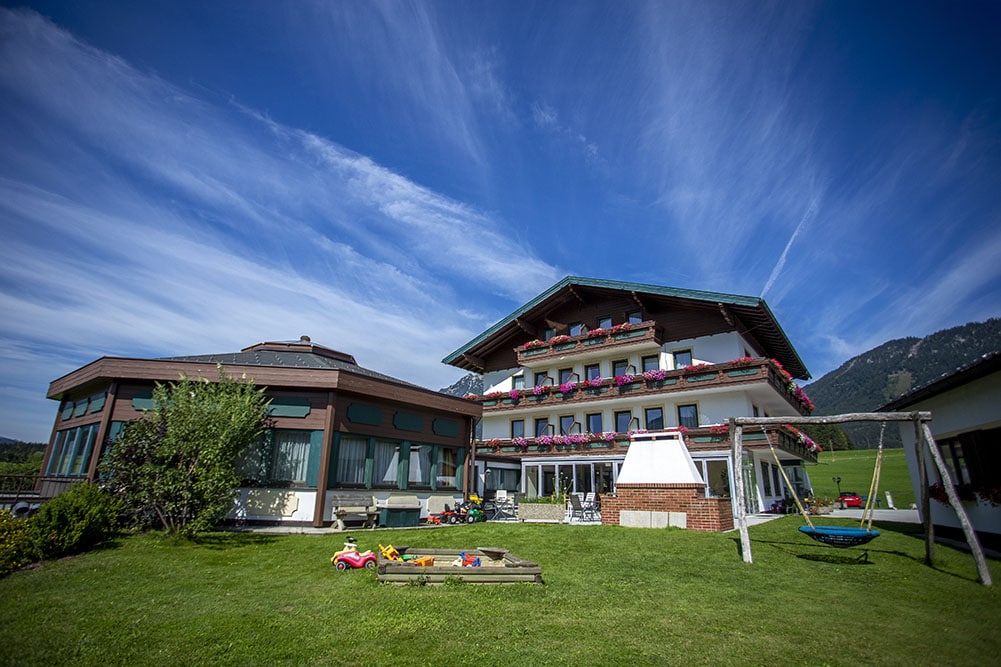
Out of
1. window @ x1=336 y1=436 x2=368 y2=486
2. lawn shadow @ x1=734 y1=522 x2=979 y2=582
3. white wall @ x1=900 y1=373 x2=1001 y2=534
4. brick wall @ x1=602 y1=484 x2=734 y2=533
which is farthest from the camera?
window @ x1=336 y1=436 x2=368 y2=486

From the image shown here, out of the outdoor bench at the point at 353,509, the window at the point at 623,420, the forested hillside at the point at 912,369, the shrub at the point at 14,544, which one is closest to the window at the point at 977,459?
the window at the point at 623,420

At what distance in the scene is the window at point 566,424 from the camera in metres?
31.4

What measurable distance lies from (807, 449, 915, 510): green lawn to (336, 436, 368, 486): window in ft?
124

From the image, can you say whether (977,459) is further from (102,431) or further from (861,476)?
(861,476)

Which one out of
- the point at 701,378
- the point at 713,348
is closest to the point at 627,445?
the point at 701,378

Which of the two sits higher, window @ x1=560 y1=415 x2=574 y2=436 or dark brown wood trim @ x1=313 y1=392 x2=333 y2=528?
window @ x1=560 y1=415 x2=574 y2=436

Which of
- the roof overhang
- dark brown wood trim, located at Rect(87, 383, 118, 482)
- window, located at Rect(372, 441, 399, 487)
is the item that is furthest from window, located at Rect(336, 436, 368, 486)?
dark brown wood trim, located at Rect(87, 383, 118, 482)

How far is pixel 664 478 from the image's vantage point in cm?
1698

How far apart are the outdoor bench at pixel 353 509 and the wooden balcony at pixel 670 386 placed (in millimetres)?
16227

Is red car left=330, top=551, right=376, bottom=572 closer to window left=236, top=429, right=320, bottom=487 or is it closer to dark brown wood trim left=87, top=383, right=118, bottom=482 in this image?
window left=236, top=429, right=320, bottom=487

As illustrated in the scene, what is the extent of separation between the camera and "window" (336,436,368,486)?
1691cm

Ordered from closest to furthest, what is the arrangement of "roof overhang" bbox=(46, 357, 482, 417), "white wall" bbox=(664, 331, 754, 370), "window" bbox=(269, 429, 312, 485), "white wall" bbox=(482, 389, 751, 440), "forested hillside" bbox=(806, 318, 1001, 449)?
"roof overhang" bbox=(46, 357, 482, 417)
"window" bbox=(269, 429, 312, 485)
"white wall" bbox=(482, 389, 751, 440)
"white wall" bbox=(664, 331, 754, 370)
"forested hillside" bbox=(806, 318, 1001, 449)

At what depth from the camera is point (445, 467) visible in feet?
67.9

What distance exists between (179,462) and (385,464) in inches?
278
